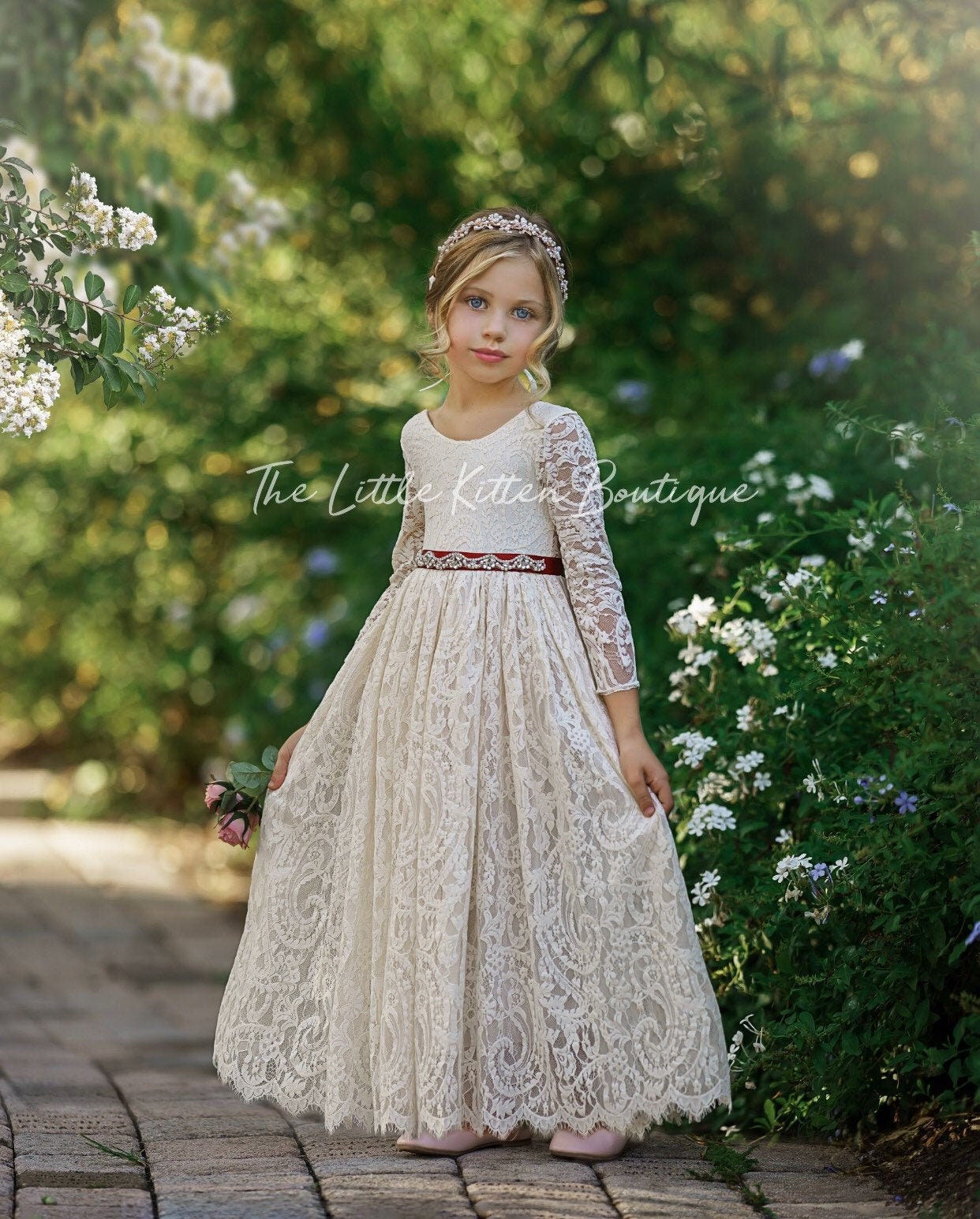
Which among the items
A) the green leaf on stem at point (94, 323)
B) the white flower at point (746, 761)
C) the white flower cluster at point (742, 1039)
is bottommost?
the white flower cluster at point (742, 1039)

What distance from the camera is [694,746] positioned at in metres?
Answer: 2.67

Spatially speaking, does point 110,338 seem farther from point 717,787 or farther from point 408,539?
point 717,787

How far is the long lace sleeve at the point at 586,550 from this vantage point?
7.54 ft

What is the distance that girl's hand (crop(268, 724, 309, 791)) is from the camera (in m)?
2.45

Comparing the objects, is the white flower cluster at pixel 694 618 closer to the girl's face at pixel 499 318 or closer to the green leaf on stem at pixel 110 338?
the girl's face at pixel 499 318

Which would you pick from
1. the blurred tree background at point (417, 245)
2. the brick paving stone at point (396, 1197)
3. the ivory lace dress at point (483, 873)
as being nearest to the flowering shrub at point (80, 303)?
the ivory lace dress at point (483, 873)

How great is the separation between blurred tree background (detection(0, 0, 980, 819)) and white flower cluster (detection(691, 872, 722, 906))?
820 mm

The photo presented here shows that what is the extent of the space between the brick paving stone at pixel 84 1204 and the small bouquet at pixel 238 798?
56 cm

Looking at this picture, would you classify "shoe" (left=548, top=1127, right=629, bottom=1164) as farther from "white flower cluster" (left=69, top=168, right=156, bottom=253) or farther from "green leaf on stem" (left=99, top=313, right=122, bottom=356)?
"white flower cluster" (left=69, top=168, right=156, bottom=253)

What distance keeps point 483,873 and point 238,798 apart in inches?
17.9

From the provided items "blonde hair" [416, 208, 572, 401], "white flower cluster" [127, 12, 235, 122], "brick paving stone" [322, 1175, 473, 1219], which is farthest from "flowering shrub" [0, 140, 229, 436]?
"white flower cluster" [127, 12, 235, 122]

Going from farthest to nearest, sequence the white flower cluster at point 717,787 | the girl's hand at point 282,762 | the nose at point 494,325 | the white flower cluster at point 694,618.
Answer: the white flower cluster at point 694,618 → the white flower cluster at point 717,787 → the girl's hand at point 282,762 → the nose at point 494,325

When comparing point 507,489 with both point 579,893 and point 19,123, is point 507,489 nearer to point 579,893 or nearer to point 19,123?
point 579,893

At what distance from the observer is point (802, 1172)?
2.27 meters
